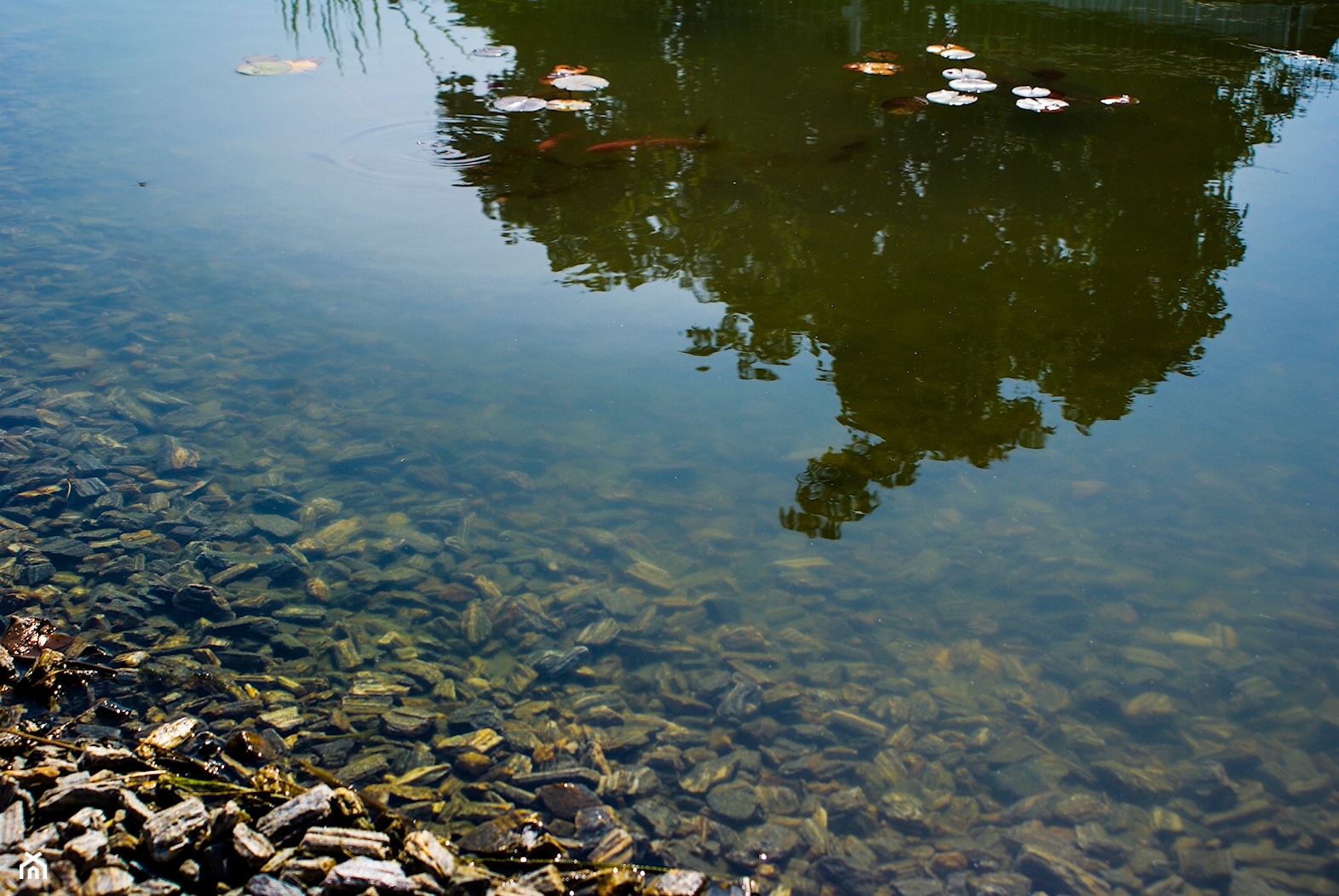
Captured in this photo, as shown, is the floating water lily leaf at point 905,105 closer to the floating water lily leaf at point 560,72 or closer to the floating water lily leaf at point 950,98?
the floating water lily leaf at point 950,98

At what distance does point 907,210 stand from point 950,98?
215cm

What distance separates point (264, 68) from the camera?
24.5 ft

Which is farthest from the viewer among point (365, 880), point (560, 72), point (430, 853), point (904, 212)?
point (560, 72)

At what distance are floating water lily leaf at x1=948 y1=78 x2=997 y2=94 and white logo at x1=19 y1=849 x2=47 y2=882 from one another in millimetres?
7152

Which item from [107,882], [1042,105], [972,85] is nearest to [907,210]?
[1042,105]

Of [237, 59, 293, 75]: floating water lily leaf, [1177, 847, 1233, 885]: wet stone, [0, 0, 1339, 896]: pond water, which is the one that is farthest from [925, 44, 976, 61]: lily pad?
[1177, 847, 1233, 885]: wet stone

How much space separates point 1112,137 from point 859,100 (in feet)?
5.88

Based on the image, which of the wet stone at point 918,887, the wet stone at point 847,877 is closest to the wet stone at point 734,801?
the wet stone at point 847,877

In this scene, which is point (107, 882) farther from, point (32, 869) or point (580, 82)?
point (580, 82)

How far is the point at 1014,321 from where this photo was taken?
421 cm

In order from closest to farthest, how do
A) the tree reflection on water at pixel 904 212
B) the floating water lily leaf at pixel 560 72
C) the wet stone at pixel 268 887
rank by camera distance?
the wet stone at pixel 268 887 < the tree reflection on water at pixel 904 212 < the floating water lily leaf at pixel 560 72

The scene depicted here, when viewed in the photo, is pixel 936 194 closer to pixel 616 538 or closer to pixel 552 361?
pixel 552 361

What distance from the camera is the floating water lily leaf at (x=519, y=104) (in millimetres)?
6539

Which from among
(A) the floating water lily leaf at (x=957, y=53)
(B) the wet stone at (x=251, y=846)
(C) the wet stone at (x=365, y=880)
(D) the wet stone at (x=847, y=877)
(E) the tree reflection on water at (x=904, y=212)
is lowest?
(D) the wet stone at (x=847, y=877)
